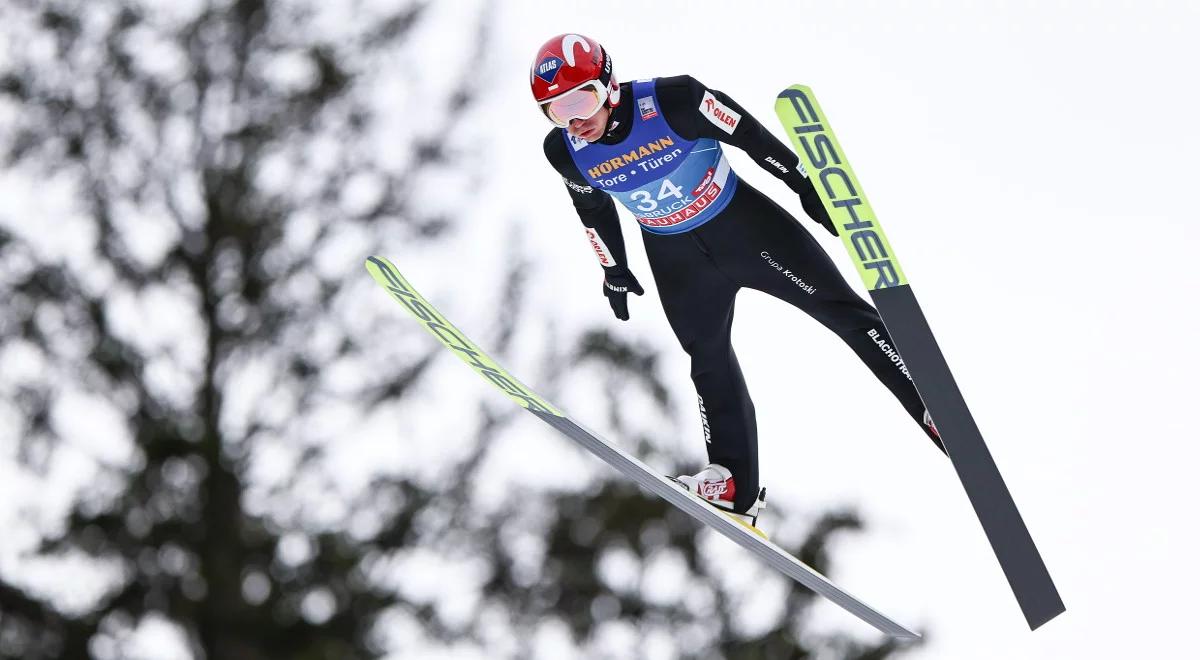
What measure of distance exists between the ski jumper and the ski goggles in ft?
0.49

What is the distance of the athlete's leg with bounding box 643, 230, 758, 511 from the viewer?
553 cm

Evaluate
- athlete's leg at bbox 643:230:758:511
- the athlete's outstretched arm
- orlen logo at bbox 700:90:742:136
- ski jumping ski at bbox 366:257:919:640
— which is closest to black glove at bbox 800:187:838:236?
the athlete's outstretched arm

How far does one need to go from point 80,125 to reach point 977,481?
818 cm

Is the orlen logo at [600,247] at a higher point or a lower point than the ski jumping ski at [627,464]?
higher

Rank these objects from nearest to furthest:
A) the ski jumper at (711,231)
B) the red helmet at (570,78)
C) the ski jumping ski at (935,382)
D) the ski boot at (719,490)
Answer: the ski jumping ski at (935,382)
the red helmet at (570,78)
the ski jumper at (711,231)
the ski boot at (719,490)

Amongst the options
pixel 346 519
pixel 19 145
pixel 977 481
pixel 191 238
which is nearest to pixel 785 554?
pixel 977 481

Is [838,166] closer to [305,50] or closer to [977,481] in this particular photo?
[977,481]

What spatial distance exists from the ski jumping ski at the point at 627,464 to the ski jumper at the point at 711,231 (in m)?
0.25

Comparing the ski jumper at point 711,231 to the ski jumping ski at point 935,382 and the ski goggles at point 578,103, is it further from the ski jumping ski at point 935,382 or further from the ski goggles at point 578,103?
the ski jumping ski at point 935,382

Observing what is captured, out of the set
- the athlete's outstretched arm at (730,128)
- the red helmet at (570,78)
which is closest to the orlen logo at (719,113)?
the athlete's outstretched arm at (730,128)

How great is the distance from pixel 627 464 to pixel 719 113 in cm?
152

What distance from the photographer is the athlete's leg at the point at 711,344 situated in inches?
218

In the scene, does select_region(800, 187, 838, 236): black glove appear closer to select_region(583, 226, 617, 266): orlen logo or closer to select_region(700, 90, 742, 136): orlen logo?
select_region(700, 90, 742, 136): orlen logo

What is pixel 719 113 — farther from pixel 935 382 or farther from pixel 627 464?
pixel 627 464
